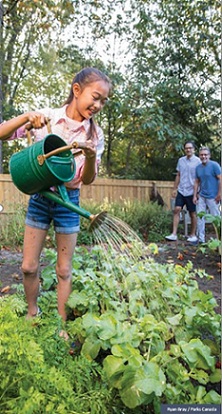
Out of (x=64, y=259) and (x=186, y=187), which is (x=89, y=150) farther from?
(x=186, y=187)

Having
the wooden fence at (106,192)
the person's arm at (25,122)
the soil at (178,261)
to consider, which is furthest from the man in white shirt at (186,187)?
the person's arm at (25,122)

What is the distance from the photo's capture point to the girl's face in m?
0.87

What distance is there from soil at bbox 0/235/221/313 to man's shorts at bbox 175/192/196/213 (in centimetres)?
18

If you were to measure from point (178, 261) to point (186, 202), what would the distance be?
52 cm

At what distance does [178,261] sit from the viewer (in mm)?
1992

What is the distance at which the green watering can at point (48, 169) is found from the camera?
766mm

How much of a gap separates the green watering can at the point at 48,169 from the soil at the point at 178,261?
0.61 meters

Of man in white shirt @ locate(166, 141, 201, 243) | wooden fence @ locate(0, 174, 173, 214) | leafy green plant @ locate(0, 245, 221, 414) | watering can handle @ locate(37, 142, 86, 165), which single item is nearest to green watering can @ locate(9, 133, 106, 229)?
watering can handle @ locate(37, 142, 86, 165)

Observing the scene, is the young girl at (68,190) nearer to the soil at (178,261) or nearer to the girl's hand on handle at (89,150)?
the girl's hand on handle at (89,150)


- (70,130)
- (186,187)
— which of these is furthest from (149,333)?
(186,187)

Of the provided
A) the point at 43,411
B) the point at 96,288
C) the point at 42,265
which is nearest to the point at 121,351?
the point at 43,411

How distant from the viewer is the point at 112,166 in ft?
10.1

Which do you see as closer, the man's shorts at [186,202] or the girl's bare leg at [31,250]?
the girl's bare leg at [31,250]

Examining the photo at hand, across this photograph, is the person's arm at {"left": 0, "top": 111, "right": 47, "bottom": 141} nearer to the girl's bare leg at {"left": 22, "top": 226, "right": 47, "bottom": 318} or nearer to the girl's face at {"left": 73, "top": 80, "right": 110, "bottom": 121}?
the girl's face at {"left": 73, "top": 80, "right": 110, "bottom": 121}
